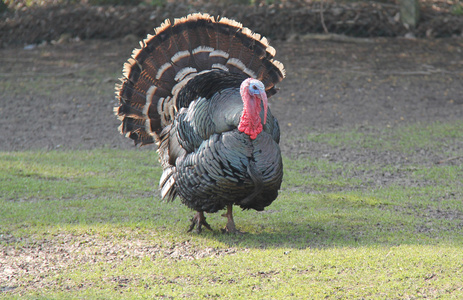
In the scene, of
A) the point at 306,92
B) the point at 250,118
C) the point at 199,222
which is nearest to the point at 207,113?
the point at 250,118

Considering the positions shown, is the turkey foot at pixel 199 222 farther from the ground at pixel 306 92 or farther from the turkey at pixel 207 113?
the ground at pixel 306 92

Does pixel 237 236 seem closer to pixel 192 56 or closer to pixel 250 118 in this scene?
pixel 250 118

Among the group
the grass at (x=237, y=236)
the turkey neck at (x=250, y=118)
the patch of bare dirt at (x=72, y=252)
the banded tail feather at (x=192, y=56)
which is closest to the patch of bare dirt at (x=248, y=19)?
the grass at (x=237, y=236)

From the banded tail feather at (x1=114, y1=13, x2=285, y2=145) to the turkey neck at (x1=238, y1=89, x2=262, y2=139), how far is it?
1.33 metres

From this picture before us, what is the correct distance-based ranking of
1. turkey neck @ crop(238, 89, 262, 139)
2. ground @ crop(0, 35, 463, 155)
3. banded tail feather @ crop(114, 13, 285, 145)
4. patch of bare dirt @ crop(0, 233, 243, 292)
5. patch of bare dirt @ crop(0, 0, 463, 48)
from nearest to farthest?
patch of bare dirt @ crop(0, 233, 243, 292) → turkey neck @ crop(238, 89, 262, 139) → banded tail feather @ crop(114, 13, 285, 145) → ground @ crop(0, 35, 463, 155) → patch of bare dirt @ crop(0, 0, 463, 48)

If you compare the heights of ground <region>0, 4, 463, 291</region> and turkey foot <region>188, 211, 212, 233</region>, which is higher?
ground <region>0, 4, 463, 291</region>

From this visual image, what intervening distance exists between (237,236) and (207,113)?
1.14m


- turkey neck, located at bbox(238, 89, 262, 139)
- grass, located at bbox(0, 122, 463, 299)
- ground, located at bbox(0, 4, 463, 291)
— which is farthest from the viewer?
ground, located at bbox(0, 4, 463, 291)

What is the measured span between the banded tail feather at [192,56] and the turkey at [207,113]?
0.01 m

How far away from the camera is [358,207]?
6.15 m

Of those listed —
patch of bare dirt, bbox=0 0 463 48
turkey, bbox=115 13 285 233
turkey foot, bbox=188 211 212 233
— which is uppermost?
patch of bare dirt, bbox=0 0 463 48

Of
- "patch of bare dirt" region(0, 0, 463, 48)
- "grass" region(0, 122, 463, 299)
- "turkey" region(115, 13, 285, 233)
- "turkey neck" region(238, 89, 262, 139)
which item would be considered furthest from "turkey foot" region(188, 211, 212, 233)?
"patch of bare dirt" region(0, 0, 463, 48)

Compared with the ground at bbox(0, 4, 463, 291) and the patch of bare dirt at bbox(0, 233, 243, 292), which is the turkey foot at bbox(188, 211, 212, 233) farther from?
the ground at bbox(0, 4, 463, 291)

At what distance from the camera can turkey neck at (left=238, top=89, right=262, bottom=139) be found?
15.5ft
